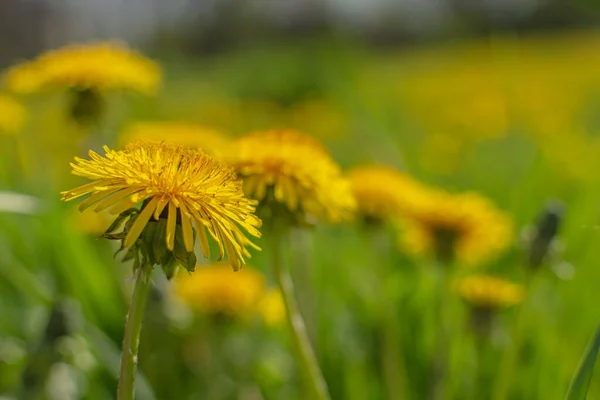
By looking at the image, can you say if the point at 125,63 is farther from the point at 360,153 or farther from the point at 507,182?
the point at 360,153

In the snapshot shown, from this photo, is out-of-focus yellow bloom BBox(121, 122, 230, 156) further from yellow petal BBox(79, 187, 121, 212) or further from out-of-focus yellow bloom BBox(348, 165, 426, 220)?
yellow petal BBox(79, 187, 121, 212)

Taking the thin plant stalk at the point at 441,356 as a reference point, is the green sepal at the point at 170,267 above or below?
above

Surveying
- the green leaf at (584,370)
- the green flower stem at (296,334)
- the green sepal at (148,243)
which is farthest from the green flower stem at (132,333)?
the green leaf at (584,370)

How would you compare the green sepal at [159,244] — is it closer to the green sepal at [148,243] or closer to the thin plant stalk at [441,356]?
the green sepal at [148,243]

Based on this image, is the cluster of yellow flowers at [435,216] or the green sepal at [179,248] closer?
the green sepal at [179,248]

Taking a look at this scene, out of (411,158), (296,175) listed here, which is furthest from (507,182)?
(296,175)

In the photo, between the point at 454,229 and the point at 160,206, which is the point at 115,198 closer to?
Result: the point at 160,206

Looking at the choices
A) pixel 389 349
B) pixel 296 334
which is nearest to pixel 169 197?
pixel 296 334

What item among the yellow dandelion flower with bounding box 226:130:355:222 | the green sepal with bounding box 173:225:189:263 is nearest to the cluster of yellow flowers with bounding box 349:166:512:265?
the yellow dandelion flower with bounding box 226:130:355:222
